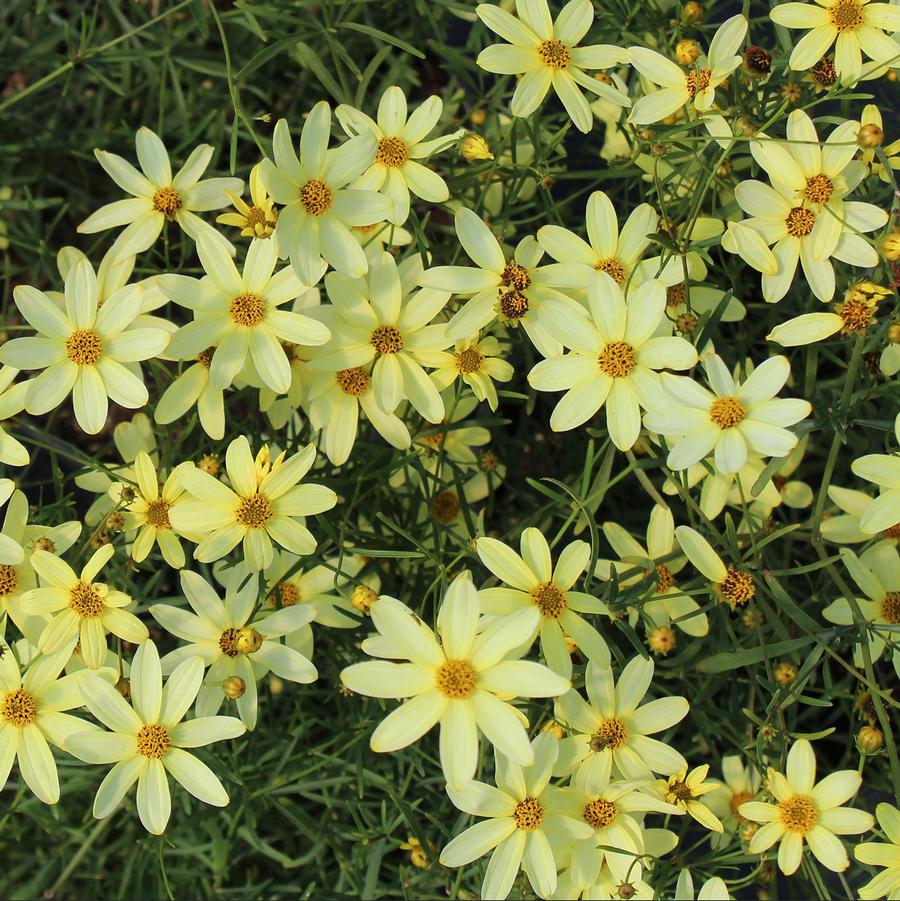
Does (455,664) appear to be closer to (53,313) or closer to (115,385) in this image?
(115,385)

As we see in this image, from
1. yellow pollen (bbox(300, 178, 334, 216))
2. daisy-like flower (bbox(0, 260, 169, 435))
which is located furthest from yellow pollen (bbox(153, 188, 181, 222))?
yellow pollen (bbox(300, 178, 334, 216))

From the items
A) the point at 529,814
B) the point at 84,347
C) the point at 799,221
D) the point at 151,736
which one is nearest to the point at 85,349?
the point at 84,347

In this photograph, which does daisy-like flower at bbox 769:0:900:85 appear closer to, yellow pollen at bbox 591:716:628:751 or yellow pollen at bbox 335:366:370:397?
yellow pollen at bbox 335:366:370:397

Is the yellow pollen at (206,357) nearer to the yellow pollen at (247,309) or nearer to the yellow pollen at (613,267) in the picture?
the yellow pollen at (247,309)

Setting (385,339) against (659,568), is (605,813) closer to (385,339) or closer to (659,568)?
(659,568)

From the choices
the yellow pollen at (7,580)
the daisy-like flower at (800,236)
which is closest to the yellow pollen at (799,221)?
the daisy-like flower at (800,236)

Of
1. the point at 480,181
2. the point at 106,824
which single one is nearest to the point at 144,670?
the point at 106,824
